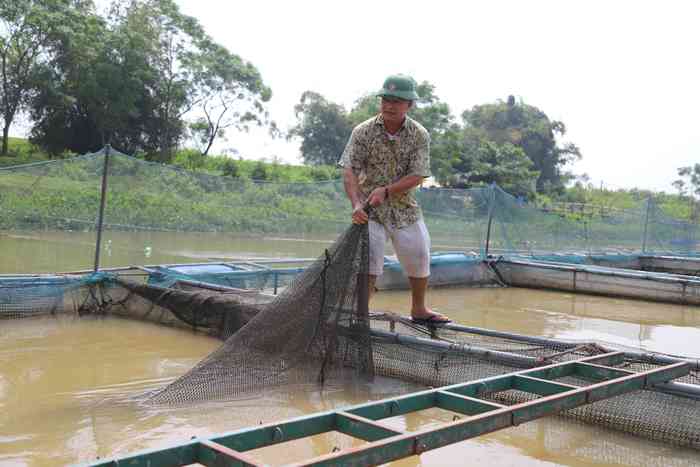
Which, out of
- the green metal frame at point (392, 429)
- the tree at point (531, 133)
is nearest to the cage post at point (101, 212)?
the green metal frame at point (392, 429)

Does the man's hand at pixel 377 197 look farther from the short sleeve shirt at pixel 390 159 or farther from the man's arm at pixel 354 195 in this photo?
the short sleeve shirt at pixel 390 159

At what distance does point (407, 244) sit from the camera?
439 cm

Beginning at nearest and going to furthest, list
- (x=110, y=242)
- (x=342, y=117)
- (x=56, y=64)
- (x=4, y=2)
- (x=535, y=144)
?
(x=110, y=242), (x=4, y=2), (x=56, y=64), (x=342, y=117), (x=535, y=144)

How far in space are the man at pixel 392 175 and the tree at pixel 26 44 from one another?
24.5 m

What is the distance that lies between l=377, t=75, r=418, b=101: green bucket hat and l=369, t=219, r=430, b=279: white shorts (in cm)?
79

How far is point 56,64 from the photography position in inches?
1057

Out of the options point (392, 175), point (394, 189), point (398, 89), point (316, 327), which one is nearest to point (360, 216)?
point (394, 189)

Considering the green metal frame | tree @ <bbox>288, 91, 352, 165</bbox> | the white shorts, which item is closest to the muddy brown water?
the green metal frame

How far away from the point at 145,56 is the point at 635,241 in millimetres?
21152

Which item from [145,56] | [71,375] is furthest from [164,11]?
[71,375]

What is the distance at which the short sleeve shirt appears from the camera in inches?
171

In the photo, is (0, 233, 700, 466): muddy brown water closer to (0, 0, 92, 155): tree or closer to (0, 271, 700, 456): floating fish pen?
(0, 271, 700, 456): floating fish pen

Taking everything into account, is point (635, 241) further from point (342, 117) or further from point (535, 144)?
point (535, 144)

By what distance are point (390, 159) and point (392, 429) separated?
2.50m
